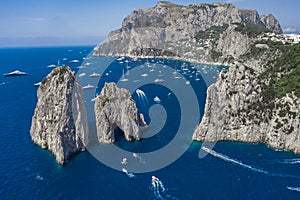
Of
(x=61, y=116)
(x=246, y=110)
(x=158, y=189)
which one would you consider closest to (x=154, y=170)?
(x=158, y=189)

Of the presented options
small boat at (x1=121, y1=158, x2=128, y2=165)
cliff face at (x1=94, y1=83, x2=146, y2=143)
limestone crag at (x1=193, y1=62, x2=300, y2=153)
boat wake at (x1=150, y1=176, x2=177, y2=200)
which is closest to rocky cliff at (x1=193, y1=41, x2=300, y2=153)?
limestone crag at (x1=193, y1=62, x2=300, y2=153)

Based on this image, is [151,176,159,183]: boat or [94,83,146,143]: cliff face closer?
[151,176,159,183]: boat

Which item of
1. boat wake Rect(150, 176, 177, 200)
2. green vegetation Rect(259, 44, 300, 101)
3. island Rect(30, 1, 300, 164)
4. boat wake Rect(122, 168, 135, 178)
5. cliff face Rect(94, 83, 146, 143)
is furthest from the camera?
green vegetation Rect(259, 44, 300, 101)

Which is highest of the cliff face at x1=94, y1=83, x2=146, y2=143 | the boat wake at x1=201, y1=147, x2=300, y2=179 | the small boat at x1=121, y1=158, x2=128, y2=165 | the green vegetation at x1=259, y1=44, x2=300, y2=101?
the green vegetation at x1=259, y1=44, x2=300, y2=101

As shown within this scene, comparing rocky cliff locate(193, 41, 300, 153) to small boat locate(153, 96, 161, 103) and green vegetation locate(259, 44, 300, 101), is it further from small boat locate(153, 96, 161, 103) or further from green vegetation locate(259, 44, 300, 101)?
small boat locate(153, 96, 161, 103)

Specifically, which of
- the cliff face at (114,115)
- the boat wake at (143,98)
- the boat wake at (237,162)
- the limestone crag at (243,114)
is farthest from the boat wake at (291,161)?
the boat wake at (143,98)

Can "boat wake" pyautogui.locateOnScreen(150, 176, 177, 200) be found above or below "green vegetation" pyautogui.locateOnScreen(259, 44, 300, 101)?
below

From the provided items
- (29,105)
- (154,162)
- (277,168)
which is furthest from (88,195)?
(29,105)

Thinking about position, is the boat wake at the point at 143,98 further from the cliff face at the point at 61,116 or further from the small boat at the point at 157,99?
the cliff face at the point at 61,116

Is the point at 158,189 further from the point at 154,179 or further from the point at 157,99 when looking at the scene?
the point at 157,99
